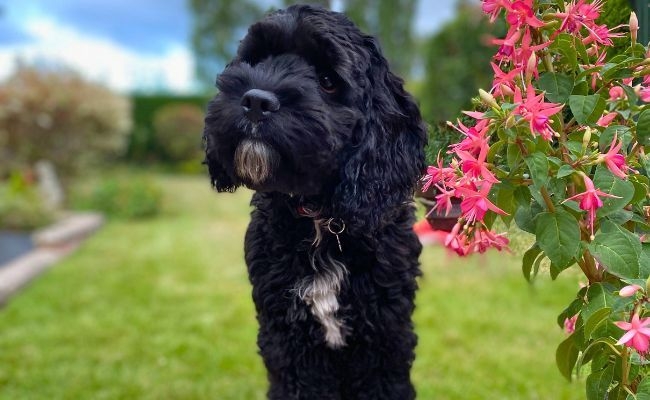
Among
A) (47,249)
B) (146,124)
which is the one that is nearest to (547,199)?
(47,249)

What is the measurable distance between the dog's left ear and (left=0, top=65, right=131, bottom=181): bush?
10.9m

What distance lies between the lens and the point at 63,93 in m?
12.4

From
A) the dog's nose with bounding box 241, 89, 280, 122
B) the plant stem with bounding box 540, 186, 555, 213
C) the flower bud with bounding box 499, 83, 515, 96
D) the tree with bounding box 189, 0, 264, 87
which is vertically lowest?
the plant stem with bounding box 540, 186, 555, 213

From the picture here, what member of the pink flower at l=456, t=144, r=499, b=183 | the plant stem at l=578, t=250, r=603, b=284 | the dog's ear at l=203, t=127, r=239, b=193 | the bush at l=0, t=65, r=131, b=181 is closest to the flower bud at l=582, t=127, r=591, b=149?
the pink flower at l=456, t=144, r=499, b=183

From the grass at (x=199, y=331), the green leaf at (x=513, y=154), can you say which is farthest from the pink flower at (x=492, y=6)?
the grass at (x=199, y=331)

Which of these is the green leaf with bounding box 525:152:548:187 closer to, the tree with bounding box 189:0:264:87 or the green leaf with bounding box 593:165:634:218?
the green leaf with bounding box 593:165:634:218

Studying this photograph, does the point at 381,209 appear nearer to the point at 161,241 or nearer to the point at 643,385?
the point at 643,385

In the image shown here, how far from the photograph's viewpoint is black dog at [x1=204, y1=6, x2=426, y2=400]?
202cm

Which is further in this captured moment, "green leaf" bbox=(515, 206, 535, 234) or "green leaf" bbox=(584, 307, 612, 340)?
"green leaf" bbox=(515, 206, 535, 234)

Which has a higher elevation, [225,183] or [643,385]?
[225,183]

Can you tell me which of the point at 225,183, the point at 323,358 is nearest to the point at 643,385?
the point at 323,358

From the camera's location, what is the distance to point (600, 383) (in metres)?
2.03

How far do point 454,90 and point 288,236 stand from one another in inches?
276

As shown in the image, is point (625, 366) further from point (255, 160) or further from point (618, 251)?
point (255, 160)
